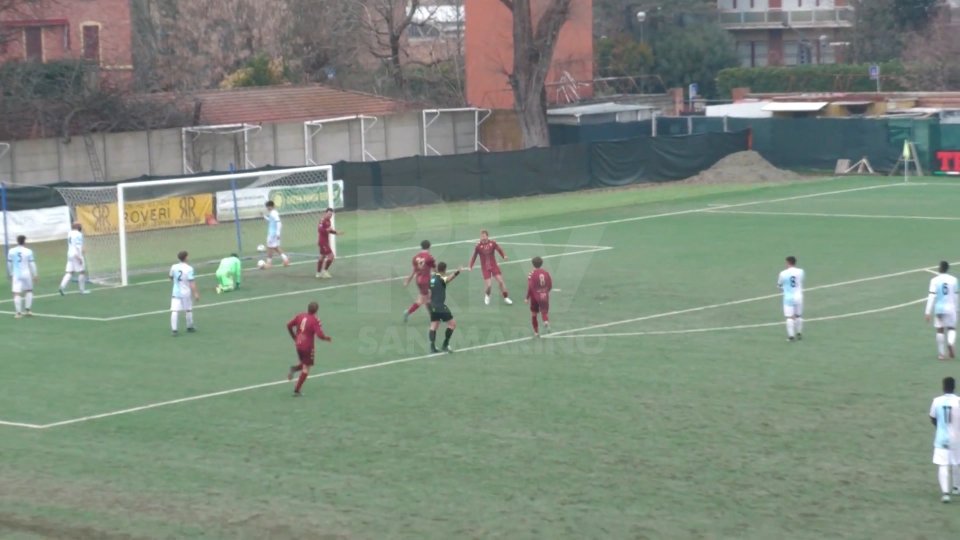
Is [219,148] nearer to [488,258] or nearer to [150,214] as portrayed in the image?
[150,214]

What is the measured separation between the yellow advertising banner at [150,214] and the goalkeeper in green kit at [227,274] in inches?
234

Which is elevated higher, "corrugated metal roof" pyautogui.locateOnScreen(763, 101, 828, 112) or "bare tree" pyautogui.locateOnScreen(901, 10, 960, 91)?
"bare tree" pyautogui.locateOnScreen(901, 10, 960, 91)

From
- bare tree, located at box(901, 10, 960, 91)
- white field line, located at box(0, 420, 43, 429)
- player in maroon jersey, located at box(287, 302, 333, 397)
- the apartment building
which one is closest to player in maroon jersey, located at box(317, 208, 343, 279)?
player in maroon jersey, located at box(287, 302, 333, 397)

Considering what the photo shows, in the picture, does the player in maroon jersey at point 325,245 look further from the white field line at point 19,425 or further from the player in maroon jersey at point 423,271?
the white field line at point 19,425

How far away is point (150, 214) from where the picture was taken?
40.0m

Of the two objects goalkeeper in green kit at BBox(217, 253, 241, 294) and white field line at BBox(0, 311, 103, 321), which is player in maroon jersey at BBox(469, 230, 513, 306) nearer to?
goalkeeper in green kit at BBox(217, 253, 241, 294)

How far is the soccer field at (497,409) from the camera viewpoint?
Result: 15352 mm

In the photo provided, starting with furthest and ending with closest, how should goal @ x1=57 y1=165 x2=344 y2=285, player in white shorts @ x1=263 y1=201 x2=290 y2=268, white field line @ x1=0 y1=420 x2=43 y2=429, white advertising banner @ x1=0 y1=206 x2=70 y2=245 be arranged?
white advertising banner @ x1=0 y1=206 x2=70 y2=245 → goal @ x1=57 y1=165 x2=344 y2=285 → player in white shorts @ x1=263 y1=201 x2=290 y2=268 → white field line @ x1=0 y1=420 x2=43 y2=429

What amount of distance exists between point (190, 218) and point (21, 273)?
1241 cm

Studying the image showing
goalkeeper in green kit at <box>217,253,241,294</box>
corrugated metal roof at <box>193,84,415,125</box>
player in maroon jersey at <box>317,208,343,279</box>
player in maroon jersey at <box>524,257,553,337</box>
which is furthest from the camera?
corrugated metal roof at <box>193,84,415,125</box>

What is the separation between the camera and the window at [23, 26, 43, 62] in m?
65.6

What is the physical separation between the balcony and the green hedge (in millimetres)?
11791

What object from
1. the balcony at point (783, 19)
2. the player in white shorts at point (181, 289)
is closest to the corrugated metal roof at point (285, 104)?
the player in white shorts at point (181, 289)

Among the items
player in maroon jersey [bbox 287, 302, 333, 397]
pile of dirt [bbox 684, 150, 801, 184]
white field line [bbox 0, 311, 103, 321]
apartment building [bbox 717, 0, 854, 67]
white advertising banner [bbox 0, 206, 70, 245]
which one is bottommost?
white field line [bbox 0, 311, 103, 321]
